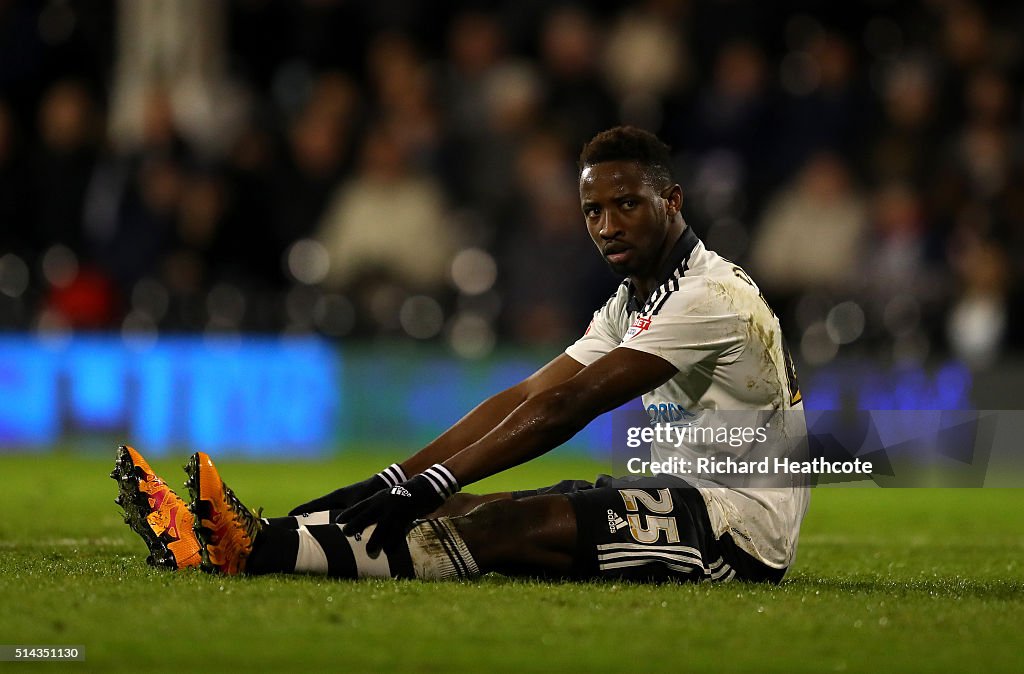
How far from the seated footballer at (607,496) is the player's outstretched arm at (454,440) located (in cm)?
1

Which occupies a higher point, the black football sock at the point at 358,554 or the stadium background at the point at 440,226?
the stadium background at the point at 440,226

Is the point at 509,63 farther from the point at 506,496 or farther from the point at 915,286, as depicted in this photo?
the point at 506,496

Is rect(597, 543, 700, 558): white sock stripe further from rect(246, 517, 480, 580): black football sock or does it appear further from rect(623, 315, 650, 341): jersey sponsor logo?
rect(623, 315, 650, 341): jersey sponsor logo

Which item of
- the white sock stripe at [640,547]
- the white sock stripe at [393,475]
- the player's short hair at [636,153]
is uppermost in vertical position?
the player's short hair at [636,153]

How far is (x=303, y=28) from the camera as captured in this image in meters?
14.4

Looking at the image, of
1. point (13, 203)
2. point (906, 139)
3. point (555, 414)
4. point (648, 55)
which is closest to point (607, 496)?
point (555, 414)

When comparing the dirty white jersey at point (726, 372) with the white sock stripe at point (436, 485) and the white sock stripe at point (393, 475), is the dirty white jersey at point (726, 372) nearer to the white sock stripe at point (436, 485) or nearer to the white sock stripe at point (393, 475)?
the white sock stripe at point (436, 485)

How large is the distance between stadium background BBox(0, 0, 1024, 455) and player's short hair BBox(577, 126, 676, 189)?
6589mm

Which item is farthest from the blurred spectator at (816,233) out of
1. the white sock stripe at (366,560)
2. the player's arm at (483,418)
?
the white sock stripe at (366,560)

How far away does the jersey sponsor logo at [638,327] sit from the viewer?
5191 mm

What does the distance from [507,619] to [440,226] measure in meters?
8.44

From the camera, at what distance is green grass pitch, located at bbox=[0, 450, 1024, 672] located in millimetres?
3959

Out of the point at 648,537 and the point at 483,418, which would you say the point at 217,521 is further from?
the point at 648,537

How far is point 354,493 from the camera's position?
5477 millimetres
